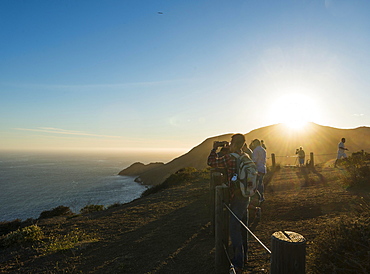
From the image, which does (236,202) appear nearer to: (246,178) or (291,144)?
(246,178)

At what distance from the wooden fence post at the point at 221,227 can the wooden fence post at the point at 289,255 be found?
1.72 metres

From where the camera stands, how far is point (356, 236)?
241 cm

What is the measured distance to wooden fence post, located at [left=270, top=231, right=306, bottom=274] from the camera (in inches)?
62.1

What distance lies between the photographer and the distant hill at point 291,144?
149 feet

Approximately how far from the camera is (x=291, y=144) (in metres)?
53.6

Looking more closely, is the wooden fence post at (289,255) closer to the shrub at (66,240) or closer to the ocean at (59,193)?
the shrub at (66,240)

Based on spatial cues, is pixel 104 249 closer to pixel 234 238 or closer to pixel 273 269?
pixel 234 238

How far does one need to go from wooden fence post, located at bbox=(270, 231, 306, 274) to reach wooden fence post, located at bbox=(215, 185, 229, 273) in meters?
1.72

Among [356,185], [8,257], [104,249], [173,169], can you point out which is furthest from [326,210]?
[173,169]

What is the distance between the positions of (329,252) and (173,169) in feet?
142

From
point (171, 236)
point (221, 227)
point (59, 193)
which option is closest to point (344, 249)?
point (221, 227)

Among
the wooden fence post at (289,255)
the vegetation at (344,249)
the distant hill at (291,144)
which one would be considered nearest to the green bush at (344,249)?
the vegetation at (344,249)

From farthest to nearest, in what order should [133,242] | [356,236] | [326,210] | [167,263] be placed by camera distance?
1. [326,210]
2. [133,242]
3. [167,263]
4. [356,236]

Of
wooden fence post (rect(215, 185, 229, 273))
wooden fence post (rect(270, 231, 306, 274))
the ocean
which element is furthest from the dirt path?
the ocean
